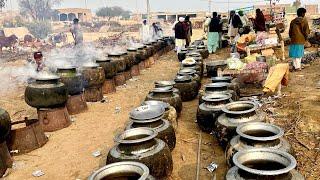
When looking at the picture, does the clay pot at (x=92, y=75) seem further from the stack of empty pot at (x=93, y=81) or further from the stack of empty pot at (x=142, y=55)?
the stack of empty pot at (x=142, y=55)

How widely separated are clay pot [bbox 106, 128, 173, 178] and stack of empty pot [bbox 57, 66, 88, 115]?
4.23 metres

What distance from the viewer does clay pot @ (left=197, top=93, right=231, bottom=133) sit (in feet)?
19.6

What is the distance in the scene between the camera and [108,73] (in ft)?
33.7

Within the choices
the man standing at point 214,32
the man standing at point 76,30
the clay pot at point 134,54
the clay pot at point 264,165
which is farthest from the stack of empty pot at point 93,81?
the man standing at point 214,32

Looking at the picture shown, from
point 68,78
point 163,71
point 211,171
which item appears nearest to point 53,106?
point 68,78

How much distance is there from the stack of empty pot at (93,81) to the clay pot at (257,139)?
5.83 metres

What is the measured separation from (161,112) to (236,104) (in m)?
1.28

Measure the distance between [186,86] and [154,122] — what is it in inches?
133

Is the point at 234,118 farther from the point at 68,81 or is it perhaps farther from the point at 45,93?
the point at 68,81

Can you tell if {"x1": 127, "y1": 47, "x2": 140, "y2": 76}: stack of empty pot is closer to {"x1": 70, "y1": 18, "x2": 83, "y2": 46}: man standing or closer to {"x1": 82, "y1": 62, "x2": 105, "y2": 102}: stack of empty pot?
{"x1": 82, "y1": 62, "x2": 105, "y2": 102}: stack of empty pot

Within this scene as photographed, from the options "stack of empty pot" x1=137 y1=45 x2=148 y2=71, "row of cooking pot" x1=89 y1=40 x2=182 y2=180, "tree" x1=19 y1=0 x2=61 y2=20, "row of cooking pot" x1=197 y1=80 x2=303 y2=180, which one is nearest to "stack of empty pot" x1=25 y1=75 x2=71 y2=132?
"row of cooking pot" x1=89 y1=40 x2=182 y2=180

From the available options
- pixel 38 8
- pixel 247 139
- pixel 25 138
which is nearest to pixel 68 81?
pixel 25 138

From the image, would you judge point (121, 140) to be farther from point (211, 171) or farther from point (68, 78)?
point (68, 78)

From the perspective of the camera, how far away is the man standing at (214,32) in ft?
50.6
